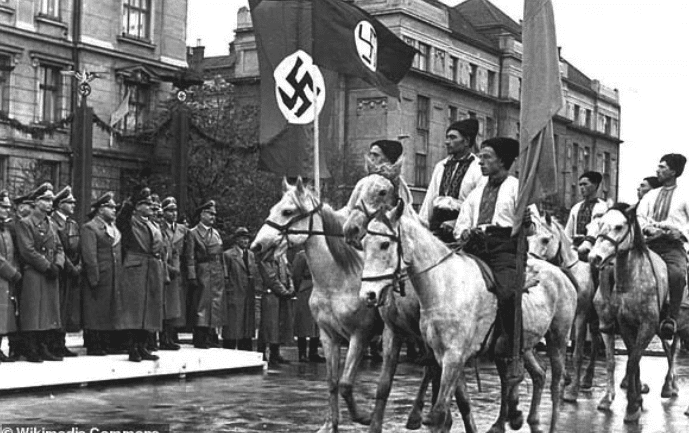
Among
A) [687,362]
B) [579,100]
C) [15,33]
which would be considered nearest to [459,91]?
[579,100]

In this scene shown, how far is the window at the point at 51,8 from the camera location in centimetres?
3747

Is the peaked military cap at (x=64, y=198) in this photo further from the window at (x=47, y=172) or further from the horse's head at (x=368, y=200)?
the window at (x=47, y=172)

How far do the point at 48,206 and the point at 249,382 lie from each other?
3663 mm

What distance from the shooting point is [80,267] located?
16.5 m

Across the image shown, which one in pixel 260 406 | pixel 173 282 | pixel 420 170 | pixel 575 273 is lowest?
pixel 260 406

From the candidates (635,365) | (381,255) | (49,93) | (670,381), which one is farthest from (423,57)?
(381,255)

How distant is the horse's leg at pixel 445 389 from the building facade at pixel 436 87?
37.7 metres

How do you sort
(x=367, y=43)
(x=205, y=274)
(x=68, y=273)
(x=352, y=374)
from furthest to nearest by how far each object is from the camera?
(x=205, y=274) < (x=68, y=273) < (x=367, y=43) < (x=352, y=374)

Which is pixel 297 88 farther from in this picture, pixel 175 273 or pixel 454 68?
pixel 454 68

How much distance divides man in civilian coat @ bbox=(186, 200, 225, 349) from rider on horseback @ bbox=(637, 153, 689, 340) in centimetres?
741

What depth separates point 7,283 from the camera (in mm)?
15109

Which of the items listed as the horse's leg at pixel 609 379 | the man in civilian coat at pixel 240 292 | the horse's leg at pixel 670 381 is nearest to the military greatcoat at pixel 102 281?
the man in civilian coat at pixel 240 292

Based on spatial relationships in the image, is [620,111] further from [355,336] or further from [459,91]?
[355,336]

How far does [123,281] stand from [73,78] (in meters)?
20.2
